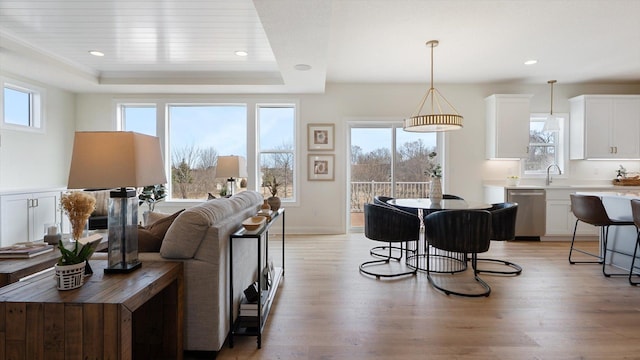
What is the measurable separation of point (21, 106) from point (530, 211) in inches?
317

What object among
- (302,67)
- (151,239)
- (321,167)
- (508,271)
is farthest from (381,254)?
(151,239)

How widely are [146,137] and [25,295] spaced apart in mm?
836

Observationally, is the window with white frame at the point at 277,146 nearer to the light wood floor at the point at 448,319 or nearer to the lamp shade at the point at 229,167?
the lamp shade at the point at 229,167

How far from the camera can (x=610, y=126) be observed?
202 inches

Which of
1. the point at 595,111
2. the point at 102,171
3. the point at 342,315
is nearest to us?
the point at 102,171

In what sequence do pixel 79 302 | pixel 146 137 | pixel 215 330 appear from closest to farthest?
pixel 79 302
pixel 146 137
pixel 215 330

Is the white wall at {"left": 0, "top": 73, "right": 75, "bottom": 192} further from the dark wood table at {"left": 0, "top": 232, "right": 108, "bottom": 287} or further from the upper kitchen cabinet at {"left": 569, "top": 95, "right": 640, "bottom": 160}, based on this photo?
the upper kitchen cabinet at {"left": 569, "top": 95, "right": 640, "bottom": 160}

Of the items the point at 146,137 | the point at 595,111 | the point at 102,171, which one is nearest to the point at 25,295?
the point at 102,171

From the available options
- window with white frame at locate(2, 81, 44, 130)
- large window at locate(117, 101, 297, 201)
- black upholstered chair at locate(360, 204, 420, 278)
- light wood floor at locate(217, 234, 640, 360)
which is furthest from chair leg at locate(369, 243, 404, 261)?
window with white frame at locate(2, 81, 44, 130)

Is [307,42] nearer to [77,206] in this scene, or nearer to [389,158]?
[77,206]

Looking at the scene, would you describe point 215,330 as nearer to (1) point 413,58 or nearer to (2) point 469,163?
(1) point 413,58

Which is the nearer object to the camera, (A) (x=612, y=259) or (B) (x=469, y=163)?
(A) (x=612, y=259)

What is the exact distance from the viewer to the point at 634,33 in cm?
346

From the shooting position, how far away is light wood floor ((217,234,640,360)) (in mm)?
1953
